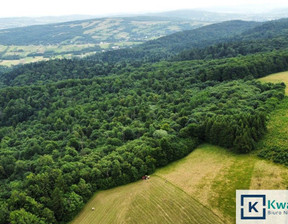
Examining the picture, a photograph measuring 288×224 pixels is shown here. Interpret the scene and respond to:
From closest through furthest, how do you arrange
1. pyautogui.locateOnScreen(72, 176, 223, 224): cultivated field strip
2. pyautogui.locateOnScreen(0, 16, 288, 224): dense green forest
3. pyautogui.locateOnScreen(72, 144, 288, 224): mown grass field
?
pyautogui.locateOnScreen(72, 176, 223, 224): cultivated field strip
pyautogui.locateOnScreen(72, 144, 288, 224): mown grass field
pyautogui.locateOnScreen(0, 16, 288, 224): dense green forest

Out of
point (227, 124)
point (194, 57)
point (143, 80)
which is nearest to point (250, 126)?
point (227, 124)

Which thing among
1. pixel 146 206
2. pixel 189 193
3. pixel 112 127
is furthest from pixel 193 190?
pixel 112 127

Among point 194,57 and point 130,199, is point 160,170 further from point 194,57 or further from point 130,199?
point 194,57

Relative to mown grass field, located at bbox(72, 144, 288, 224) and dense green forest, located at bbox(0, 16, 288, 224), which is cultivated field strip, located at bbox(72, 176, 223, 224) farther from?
dense green forest, located at bbox(0, 16, 288, 224)

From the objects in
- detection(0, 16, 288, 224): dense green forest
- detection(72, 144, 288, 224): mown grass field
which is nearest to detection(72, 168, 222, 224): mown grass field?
detection(72, 144, 288, 224): mown grass field

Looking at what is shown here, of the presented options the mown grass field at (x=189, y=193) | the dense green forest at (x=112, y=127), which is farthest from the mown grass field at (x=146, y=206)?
the dense green forest at (x=112, y=127)

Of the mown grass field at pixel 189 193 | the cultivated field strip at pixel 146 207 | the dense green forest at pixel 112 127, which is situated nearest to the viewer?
the cultivated field strip at pixel 146 207

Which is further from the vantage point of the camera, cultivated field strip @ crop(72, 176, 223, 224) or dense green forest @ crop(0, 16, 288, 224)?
dense green forest @ crop(0, 16, 288, 224)

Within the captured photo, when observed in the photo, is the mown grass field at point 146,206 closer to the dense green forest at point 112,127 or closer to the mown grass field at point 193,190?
the mown grass field at point 193,190
